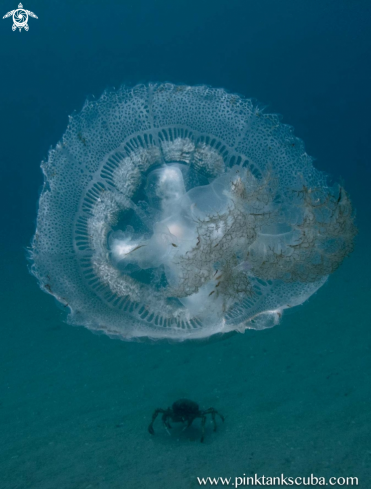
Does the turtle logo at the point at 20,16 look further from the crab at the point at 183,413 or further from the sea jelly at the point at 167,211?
the crab at the point at 183,413

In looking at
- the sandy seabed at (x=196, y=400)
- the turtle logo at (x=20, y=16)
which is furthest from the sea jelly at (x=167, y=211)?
the turtle logo at (x=20, y=16)

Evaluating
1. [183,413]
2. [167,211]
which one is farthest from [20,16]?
[183,413]

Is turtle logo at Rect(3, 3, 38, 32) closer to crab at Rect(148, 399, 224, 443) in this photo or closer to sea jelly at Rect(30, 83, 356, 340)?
sea jelly at Rect(30, 83, 356, 340)

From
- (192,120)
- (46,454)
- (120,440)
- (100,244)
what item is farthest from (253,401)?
(192,120)

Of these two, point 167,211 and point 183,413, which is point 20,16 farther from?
point 183,413

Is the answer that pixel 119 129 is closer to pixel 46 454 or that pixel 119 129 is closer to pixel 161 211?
pixel 161 211

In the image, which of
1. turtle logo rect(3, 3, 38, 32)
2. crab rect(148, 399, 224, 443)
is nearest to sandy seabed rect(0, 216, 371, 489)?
crab rect(148, 399, 224, 443)
